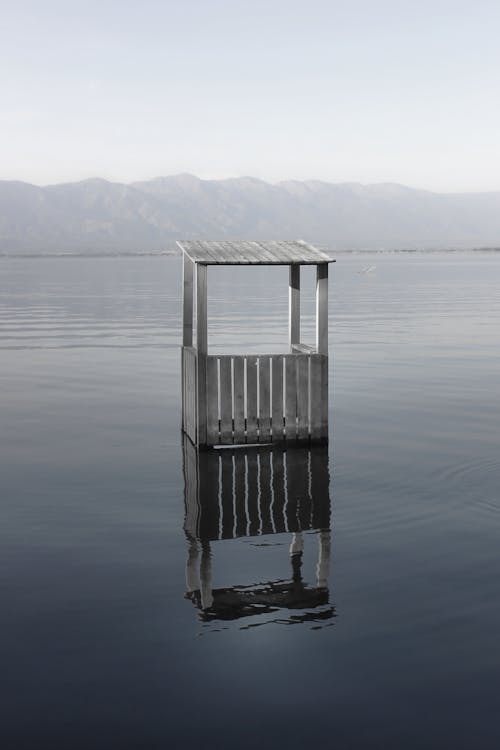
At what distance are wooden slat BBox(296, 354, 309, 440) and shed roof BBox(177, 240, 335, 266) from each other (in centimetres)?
177

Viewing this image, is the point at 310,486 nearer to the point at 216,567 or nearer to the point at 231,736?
the point at 216,567

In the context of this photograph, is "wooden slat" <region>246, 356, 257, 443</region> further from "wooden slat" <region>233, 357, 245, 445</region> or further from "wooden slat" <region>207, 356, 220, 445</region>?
"wooden slat" <region>207, 356, 220, 445</region>

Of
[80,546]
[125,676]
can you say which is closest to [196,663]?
[125,676]

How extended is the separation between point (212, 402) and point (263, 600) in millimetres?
7290

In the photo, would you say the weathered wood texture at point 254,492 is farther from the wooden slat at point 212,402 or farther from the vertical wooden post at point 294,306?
the vertical wooden post at point 294,306

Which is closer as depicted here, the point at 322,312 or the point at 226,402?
the point at 226,402

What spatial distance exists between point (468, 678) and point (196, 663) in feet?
7.59

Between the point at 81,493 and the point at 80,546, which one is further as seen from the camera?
the point at 81,493

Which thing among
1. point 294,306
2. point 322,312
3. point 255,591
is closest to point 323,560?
point 255,591

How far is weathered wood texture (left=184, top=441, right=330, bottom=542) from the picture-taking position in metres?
12.7

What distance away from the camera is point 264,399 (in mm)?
16828

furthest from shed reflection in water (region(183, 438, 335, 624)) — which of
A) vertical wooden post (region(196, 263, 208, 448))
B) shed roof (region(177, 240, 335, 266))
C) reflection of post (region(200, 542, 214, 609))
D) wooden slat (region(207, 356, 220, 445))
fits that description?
shed roof (region(177, 240, 335, 266))

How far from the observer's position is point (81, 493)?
14227mm

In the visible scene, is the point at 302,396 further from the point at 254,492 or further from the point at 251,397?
the point at 254,492
